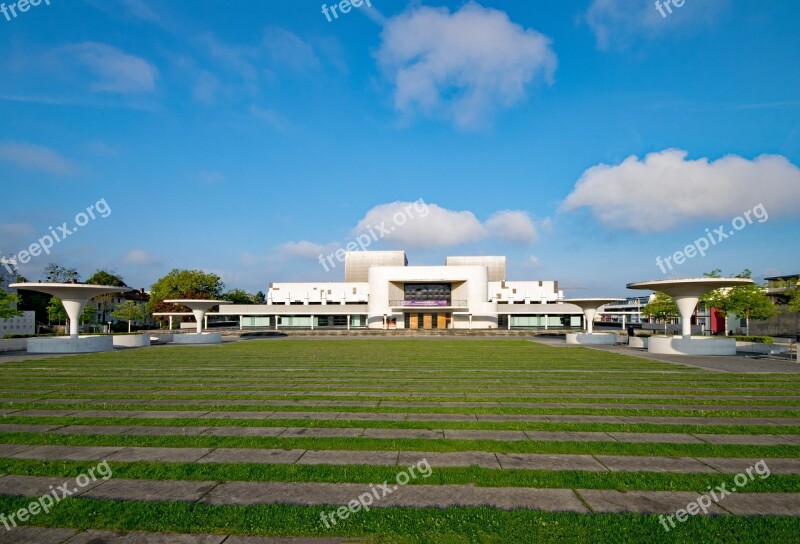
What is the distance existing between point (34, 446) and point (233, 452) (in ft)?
12.9

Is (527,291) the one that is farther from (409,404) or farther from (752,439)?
(752,439)

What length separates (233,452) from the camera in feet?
27.8

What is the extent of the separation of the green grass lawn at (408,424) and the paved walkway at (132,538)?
0.14 meters

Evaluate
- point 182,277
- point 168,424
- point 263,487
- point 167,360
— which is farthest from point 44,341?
point 182,277

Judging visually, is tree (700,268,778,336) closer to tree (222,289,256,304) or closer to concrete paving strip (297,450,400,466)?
concrete paving strip (297,450,400,466)

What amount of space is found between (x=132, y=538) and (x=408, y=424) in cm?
614

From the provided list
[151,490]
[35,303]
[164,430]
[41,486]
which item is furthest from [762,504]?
[35,303]

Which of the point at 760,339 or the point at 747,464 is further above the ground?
the point at 747,464

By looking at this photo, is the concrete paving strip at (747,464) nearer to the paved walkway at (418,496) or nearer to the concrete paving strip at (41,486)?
the paved walkway at (418,496)

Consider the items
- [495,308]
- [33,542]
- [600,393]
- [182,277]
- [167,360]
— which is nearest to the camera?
[33,542]

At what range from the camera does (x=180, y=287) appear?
280 ft

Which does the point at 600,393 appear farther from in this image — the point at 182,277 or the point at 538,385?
the point at 182,277

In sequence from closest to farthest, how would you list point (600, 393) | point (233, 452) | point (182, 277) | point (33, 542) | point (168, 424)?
point (33, 542) → point (233, 452) → point (168, 424) → point (600, 393) → point (182, 277)

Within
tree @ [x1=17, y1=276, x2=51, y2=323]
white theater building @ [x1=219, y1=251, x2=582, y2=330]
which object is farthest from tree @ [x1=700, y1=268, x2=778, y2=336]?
tree @ [x1=17, y1=276, x2=51, y2=323]
